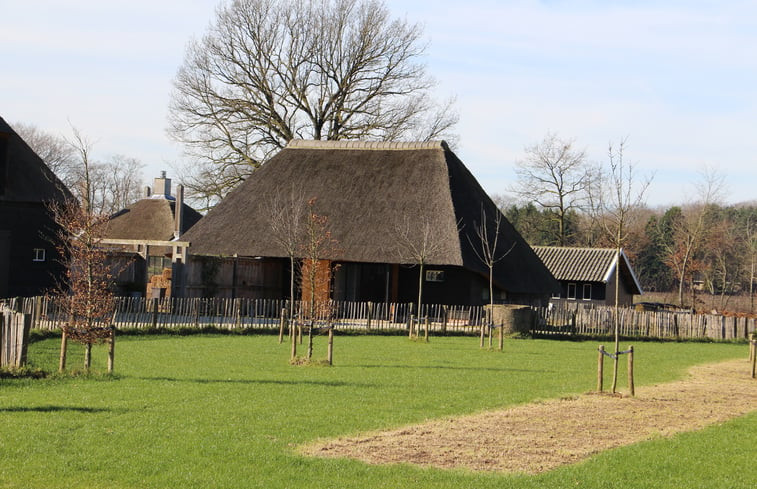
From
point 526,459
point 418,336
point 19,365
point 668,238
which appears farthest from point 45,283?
point 668,238

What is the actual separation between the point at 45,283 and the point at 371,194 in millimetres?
13358

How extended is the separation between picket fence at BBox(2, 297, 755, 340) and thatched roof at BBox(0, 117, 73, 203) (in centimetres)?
624

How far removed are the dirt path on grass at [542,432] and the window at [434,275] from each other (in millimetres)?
18099

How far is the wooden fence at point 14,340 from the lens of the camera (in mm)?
16047

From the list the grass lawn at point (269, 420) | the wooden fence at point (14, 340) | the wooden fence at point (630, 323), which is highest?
the wooden fence at point (630, 323)

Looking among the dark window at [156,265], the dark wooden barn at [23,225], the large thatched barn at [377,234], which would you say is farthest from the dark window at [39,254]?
the large thatched barn at [377,234]

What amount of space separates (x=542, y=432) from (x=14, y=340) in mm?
9753

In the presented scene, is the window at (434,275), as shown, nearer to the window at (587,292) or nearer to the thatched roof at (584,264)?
the thatched roof at (584,264)

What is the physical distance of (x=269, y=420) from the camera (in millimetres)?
12102

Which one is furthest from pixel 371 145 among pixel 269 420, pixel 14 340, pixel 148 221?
pixel 269 420

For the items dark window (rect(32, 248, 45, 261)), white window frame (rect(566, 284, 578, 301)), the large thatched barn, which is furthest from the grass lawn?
white window frame (rect(566, 284, 578, 301))

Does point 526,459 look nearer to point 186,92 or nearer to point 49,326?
point 49,326

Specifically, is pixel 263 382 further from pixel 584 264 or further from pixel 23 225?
pixel 584 264

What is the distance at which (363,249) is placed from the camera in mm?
34500
